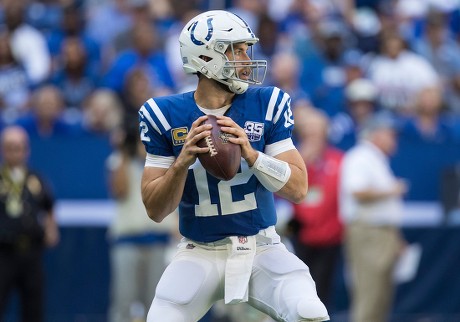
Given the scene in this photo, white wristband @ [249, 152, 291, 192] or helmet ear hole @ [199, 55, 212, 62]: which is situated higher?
helmet ear hole @ [199, 55, 212, 62]

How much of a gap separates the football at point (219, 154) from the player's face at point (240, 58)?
0.36 metres

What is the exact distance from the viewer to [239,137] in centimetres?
503

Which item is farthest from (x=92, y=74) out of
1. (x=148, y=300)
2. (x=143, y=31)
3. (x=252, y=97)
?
(x=252, y=97)

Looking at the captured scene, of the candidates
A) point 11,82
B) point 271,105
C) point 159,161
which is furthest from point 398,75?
point 159,161

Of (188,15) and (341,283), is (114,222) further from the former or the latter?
(188,15)

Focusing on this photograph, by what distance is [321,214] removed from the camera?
30.8ft

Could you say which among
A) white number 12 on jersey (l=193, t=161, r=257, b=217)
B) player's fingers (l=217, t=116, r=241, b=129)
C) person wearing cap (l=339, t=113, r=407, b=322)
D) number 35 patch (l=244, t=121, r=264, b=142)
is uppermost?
player's fingers (l=217, t=116, r=241, b=129)

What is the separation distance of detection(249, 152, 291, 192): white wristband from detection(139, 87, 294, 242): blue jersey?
0.19 metres

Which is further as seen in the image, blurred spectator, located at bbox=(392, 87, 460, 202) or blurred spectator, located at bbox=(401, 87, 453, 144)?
blurred spectator, located at bbox=(401, 87, 453, 144)

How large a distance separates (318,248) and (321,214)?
30 cm

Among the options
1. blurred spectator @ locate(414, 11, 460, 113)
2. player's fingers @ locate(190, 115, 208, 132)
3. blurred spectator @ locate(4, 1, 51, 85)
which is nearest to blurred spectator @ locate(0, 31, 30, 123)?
blurred spectator @ locate(4, 1, 51, 85)

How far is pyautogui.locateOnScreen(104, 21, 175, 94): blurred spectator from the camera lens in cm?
1103

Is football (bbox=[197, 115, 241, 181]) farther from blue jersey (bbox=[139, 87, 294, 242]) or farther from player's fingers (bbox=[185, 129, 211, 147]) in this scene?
blue jersey (bbox=[139, 87, 294, 242])

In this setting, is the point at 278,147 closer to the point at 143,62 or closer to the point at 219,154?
the point at 219,154
